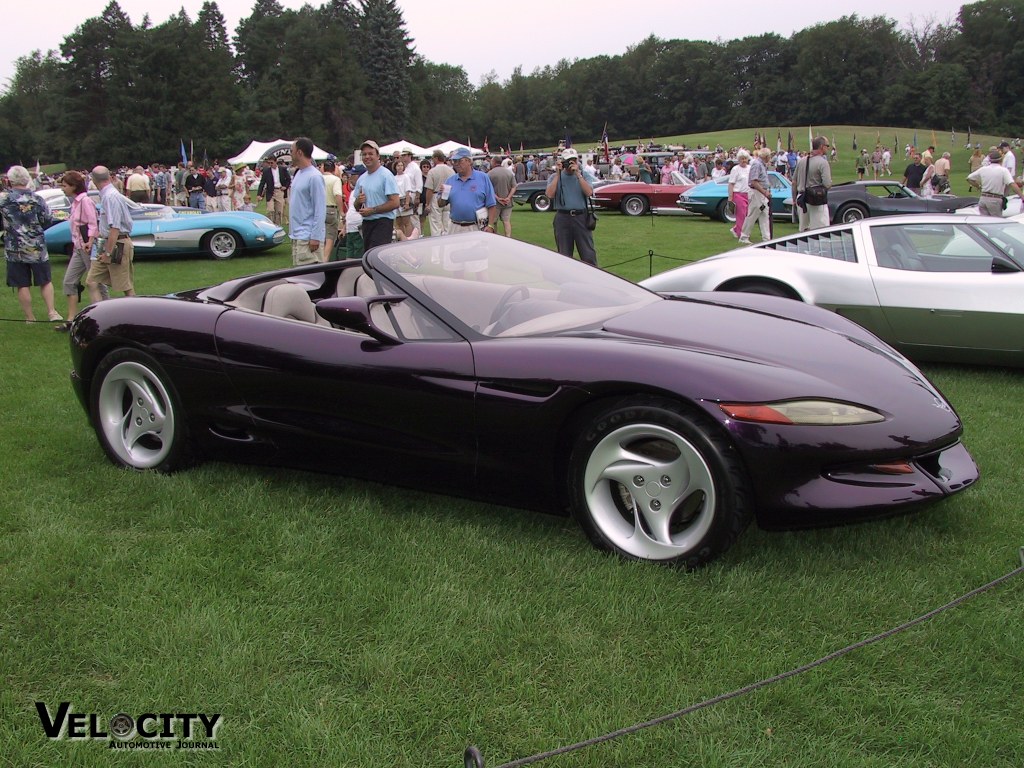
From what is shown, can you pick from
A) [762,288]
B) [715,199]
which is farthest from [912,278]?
[715,199]

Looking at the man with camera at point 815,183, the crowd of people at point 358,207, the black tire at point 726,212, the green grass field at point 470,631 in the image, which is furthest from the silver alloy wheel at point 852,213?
the green grass field at point 470,631

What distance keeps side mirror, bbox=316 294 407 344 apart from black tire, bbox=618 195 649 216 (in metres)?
19.7

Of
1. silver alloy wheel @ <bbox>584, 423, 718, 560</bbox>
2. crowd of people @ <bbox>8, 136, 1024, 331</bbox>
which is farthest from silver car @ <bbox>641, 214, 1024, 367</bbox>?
silver alloy wheel @ <bbox>584, 423, 718, 560</bbox>

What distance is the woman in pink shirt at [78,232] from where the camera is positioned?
789 centimetres

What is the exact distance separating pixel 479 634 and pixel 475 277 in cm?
171

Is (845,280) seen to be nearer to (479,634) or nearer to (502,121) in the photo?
(479,634)

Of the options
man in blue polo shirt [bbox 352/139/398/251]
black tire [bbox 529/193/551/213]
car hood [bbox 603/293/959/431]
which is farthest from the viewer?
black tire [bbox 529/193/551/213]

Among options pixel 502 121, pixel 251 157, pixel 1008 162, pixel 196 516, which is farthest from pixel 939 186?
pixel 502 121

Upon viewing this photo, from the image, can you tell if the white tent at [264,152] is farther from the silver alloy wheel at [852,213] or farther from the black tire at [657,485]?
the black tire at [657,485]

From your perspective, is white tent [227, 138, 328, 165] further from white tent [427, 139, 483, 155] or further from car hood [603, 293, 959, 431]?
car hood [603, 293, 959, 431]

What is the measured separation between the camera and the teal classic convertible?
13.9 m

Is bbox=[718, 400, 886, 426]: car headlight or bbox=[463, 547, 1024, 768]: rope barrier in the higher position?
bbox=[718, 400, 886, 426]: car headlight

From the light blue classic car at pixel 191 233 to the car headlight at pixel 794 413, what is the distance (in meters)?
12.7

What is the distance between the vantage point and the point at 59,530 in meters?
3.47
